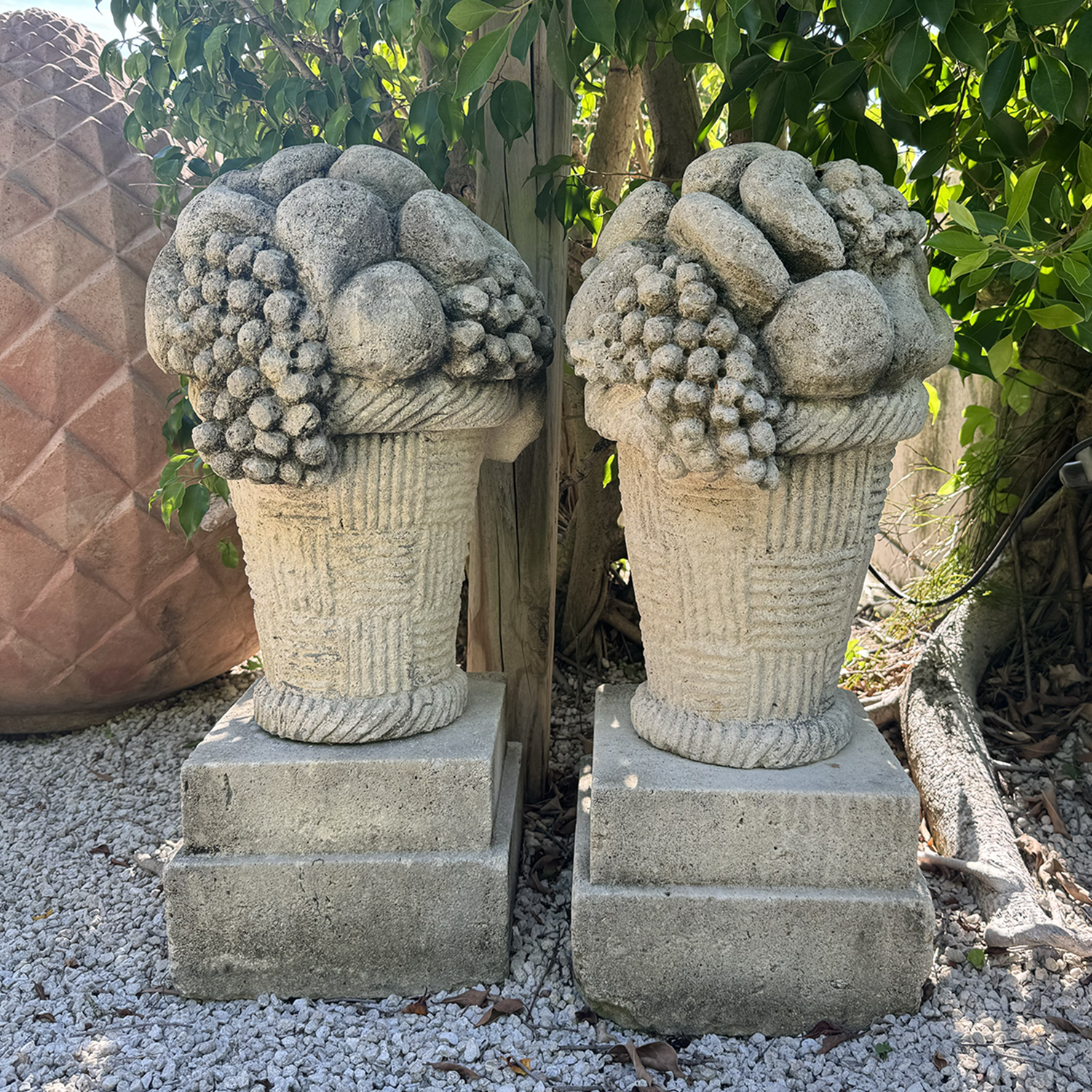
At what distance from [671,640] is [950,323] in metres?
0.85

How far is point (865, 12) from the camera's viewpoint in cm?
158

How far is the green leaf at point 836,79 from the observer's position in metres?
1.91

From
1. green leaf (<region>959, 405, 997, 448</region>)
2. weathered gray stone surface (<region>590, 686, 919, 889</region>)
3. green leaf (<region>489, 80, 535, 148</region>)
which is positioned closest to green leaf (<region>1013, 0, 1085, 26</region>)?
green leaf (<region>489, 80, 535, 148</region>)

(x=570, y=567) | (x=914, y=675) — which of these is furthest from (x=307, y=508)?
(x=914, y=675)

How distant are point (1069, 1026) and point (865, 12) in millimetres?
1925

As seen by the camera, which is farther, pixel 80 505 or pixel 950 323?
pixel 80 505

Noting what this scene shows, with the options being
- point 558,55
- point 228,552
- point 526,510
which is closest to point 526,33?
point 558,55

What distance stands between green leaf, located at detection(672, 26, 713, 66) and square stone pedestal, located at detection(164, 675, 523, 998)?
5.09ft

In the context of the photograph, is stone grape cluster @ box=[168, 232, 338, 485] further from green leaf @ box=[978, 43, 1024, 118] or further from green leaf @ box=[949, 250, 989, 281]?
green leaf @ box=[978, 43, 1024, 118]

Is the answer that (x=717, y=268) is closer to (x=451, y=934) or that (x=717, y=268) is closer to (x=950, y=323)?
(x=950, y=323)

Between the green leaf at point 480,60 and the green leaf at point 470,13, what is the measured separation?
0.03 meters

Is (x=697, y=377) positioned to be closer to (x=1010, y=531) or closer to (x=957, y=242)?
(x=957, y=242)

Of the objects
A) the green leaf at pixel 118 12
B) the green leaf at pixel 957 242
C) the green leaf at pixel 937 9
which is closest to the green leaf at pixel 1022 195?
the green leaf at pixel 957 242

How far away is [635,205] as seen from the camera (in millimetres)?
1939
